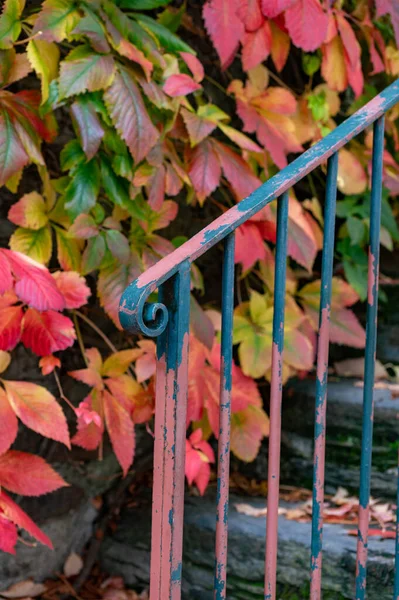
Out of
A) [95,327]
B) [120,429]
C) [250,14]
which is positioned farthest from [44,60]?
[120,429]

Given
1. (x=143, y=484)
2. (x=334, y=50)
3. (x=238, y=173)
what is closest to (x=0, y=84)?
(x=238, y=173)

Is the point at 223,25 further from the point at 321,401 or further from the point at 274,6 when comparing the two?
the point at 321,401

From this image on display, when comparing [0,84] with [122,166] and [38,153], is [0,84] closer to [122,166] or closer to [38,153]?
[38,153]

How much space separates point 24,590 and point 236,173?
1234 millimetres

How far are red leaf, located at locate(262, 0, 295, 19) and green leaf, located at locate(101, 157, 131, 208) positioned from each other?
0.53 m

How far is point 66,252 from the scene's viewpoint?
61.1 inches

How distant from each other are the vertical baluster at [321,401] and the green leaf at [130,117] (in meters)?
0.43

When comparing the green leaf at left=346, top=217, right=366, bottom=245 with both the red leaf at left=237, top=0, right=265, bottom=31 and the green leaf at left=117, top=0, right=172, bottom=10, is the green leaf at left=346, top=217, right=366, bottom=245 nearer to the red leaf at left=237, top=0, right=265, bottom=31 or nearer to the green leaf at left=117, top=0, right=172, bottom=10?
the red leaf at left=237, top=0, right=265, bottom=31

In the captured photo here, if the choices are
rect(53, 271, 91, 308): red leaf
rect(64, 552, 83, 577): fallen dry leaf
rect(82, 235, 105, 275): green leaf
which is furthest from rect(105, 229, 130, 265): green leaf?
rect(64, 552, 83, 577): fallen dry leaf

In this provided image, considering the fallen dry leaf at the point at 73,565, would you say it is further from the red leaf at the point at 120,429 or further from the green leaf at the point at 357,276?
the green leaf at the point at 357,276

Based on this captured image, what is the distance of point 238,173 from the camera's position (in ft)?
5.32

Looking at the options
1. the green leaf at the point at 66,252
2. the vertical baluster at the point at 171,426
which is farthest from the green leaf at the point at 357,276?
the vertical baluster at the point at 171,426

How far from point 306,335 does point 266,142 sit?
0.62m

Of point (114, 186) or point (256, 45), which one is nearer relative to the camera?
point (114, 186)
